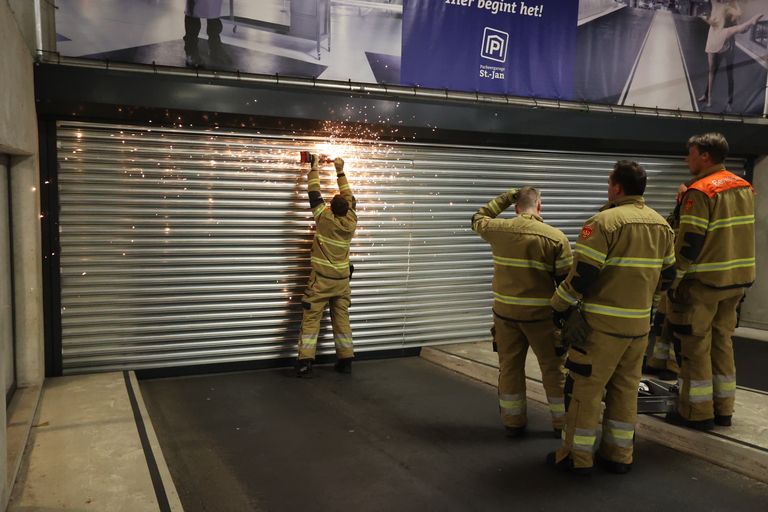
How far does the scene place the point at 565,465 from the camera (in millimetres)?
4277

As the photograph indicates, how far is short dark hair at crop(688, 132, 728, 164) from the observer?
4535 millimetres

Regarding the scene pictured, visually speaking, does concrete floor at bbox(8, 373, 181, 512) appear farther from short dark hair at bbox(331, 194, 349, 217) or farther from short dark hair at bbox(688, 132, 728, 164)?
short dark hair at bbox(688, 132, 728, 164)

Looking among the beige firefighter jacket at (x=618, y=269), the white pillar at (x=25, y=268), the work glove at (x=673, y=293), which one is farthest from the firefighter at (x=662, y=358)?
the white pillar at (x=25, y=268)

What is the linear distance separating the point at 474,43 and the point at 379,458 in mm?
4857

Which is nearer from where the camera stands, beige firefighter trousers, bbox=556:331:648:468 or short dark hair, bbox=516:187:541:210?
beige firefighter trousers, bbox=556:331:648:468

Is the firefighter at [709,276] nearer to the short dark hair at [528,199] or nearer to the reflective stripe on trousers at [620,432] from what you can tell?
the reflective stripe on trousers at [620,432]

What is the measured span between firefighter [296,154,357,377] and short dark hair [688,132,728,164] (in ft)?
10.8

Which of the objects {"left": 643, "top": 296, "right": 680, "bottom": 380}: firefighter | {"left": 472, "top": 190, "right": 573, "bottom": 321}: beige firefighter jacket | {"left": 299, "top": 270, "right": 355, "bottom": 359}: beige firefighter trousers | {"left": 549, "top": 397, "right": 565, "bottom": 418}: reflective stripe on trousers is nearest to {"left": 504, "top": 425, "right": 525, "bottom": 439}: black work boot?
{"left": 549, "top": 397, "right": 565, "bottom": 418}: reflective stripe on trousers

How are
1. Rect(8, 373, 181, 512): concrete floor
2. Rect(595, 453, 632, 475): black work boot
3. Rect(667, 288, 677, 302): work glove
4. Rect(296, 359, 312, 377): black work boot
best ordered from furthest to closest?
1. Rect(296, 359, 312, 377): black work boot
2. Rect(667, 288, 677, 302): work glove
3. Rect(595, 453, 632, 475): black work boot
4. Rect(8, 373, 181, 512): concrete floor

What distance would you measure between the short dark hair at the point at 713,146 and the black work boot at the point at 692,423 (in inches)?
76.4

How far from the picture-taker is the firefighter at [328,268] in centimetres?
645

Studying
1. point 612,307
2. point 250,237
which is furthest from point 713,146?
point 250,237

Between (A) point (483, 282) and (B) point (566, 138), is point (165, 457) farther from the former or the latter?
(B) point (566, 138)

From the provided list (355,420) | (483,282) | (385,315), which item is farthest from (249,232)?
(483,282)
